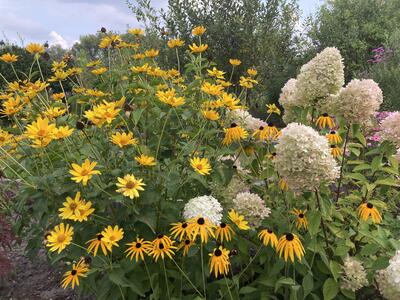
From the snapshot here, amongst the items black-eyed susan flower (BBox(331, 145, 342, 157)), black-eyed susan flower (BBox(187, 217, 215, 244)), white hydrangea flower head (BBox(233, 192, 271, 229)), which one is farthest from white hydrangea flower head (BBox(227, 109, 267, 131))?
black-eyed susan flower (BBox(187, 217, 215, 244))

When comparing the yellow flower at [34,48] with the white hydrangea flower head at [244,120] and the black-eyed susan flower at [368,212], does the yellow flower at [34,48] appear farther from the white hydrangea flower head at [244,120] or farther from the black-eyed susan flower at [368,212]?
the black-eyed susan flower at [368,212]

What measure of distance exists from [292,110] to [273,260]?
88cm

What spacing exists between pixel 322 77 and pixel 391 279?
1.04 metres

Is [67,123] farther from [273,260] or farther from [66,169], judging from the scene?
[273,260]

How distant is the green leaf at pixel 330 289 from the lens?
1962 millimetres

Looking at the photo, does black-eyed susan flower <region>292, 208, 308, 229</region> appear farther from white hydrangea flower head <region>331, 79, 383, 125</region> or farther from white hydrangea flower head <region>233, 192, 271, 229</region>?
white hydrangea flower head <region>331, 79, 383, 125</region>

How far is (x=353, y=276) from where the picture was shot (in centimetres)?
198

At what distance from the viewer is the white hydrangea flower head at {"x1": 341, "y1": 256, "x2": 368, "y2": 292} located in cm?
197

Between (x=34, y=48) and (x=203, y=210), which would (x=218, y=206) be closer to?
(x=203, y=210)

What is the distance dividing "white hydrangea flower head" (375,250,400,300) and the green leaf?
Answer: 0.63 ft

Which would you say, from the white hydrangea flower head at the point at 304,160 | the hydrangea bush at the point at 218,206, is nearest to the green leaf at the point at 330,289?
the hydrangea bush at the point at 218,206

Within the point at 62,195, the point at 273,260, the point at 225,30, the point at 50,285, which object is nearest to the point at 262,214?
the point at 273,260

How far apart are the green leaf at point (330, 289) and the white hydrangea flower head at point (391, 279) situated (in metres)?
0.19

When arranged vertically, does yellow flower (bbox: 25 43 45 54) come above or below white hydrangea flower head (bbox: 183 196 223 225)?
above
